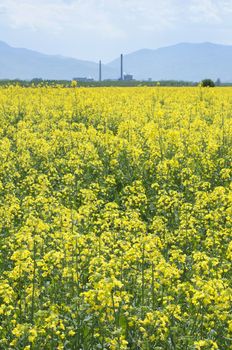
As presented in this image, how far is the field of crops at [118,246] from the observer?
445 cm

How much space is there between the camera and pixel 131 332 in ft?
16.3

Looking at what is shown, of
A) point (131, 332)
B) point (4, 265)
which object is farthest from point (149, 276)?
point (4, 265)

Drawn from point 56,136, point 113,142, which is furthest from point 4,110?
point 113,142

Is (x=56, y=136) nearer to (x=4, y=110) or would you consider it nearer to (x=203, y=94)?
(x=4, y=110)

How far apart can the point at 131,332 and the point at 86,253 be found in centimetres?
89

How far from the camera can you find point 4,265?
6.54 metres

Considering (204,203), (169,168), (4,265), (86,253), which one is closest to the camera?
(86,253)

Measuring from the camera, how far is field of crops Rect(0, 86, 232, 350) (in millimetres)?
4453

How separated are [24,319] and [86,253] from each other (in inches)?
34.0

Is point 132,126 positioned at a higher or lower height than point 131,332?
higher

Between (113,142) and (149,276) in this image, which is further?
(113,142)

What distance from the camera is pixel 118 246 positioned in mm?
6066

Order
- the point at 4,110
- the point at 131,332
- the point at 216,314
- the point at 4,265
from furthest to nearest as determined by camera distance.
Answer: the point at 4,110 < the point at 4,265 < the point at 131,332 < the point at 216,314

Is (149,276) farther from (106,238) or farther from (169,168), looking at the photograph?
(169,168)
